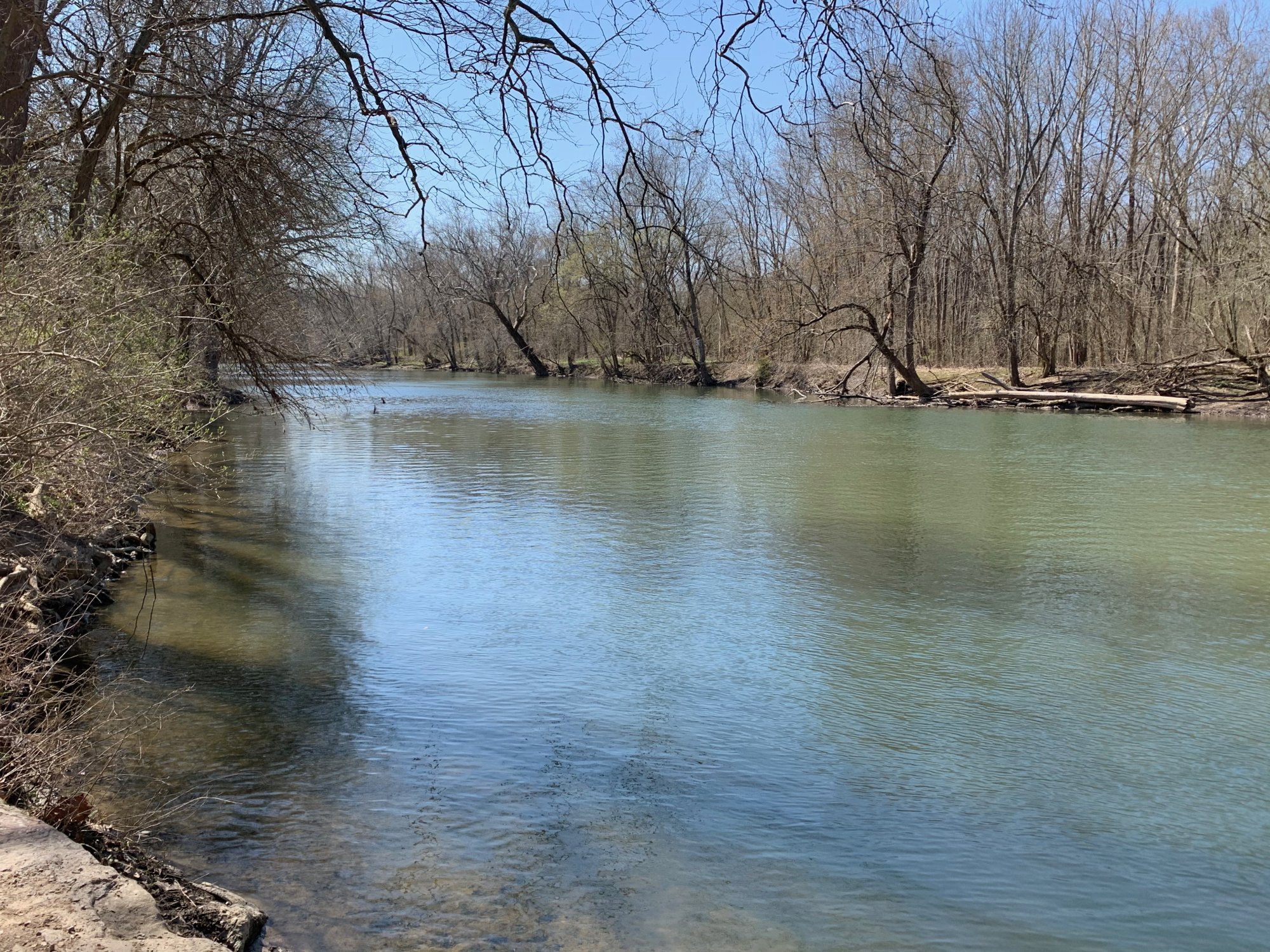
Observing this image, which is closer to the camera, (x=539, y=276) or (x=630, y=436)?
(x=539, y=276)

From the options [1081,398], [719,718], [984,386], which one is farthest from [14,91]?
[984,386]

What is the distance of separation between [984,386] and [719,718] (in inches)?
1050

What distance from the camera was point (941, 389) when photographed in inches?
1195

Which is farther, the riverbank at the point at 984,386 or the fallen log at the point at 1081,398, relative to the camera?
the riverbank at the point at 984,386

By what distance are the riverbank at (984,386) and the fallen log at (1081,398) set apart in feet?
0.15

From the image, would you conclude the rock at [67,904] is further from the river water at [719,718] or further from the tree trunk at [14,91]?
the tree trunk at [14,91]

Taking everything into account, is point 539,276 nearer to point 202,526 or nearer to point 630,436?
point 202,526

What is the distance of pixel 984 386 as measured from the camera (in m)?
30.1

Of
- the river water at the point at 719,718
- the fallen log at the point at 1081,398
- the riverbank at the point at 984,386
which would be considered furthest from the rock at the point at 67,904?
the fallen log at the point at 1081,398

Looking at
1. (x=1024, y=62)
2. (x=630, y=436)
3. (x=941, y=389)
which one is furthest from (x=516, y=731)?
(x=1024, y=62)

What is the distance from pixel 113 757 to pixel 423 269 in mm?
3085

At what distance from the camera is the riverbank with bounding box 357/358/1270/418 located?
82.3 ft

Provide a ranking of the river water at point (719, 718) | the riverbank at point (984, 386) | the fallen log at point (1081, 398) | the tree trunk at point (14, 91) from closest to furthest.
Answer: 1. the river water at point (719, 718)
2. the tree trunk at point (14, 91)
3. the fallen log at point (1081, 398)
4. the riverbank at point (984, 386)

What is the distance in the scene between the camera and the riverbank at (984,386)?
988 inches
